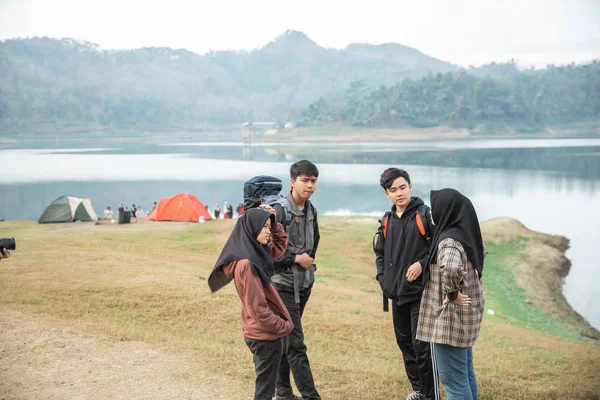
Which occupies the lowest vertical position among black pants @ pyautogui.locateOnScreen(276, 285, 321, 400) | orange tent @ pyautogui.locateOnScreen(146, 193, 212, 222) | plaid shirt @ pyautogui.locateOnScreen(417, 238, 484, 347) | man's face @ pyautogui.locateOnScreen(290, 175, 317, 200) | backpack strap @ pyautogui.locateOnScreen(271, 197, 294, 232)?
orange tent @ pyautogui.locateOnScreen(146, 193, 212, 222)

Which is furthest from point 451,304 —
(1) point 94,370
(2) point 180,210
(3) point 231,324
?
(2) point 180,210

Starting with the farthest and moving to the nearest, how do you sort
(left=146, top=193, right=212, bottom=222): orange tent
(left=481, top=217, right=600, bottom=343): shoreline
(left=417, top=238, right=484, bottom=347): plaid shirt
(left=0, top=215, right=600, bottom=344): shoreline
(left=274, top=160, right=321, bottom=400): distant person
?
(left=146, top=193, right=212, bottom=222): orange tent
(left=481, top=217, right=600, bottom=343): shoreline
(left=0, top=215, right=600, bottom=344): shoreline
(left=274, top=160, right=321, bottom=400): distant person
(left=417, top=238, right=484, bottom=347): plaid shirt

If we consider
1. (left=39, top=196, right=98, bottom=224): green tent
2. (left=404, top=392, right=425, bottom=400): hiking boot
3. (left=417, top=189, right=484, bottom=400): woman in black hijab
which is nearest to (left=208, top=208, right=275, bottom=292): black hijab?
(left=417, top=189, right=484, bottom=400): woman in black hijab

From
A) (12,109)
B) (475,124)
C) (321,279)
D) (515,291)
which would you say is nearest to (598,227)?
(515,291)

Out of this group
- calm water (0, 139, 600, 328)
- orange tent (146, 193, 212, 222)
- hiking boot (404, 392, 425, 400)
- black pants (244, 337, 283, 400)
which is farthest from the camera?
calm water (0, 139, 600, 328)

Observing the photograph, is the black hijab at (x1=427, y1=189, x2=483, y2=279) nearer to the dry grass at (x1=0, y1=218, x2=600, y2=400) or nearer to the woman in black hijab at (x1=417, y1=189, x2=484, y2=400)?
the woman in black hijab at (x1=417, y1=189, x2=484, y2=400)

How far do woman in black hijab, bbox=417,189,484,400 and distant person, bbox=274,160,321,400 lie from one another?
40.9 inches

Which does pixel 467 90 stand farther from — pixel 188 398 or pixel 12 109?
pixel 188 398

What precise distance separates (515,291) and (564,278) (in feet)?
14.2

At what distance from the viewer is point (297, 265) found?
4.91 m

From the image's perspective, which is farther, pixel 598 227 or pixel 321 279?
pixel 598 227

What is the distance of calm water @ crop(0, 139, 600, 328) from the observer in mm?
31766

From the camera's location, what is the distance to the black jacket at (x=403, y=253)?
4707 mm

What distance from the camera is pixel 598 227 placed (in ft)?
104
